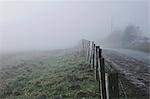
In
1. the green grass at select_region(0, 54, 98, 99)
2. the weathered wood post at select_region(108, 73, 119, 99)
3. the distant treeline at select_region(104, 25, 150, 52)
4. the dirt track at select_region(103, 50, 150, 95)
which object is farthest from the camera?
the distant treeline at select_region(104, 25, 150, 52)

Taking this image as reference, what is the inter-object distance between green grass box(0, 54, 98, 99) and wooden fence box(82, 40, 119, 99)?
0.10 metres

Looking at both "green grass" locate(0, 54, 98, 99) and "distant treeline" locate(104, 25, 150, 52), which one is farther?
"distant treeline" locate(104, 25, 150, 52)

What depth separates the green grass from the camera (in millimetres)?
3014

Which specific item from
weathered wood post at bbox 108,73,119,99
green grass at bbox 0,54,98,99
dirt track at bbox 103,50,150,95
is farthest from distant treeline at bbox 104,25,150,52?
weathered wood post at bbox 108,73,119,99

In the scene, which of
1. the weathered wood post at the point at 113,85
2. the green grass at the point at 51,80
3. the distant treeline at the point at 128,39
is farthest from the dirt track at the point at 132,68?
the weathered wood post at the point at 113,85

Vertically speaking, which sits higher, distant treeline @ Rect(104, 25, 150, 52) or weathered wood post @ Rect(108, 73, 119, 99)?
distant treeline @ Rect(104, 25, 150, 52)

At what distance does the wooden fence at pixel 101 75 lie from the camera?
2.07 meters

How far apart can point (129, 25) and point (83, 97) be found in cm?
126

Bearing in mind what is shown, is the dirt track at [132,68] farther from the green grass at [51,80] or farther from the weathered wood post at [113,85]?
the weathered wood post at [113,85]

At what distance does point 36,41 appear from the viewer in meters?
3.34

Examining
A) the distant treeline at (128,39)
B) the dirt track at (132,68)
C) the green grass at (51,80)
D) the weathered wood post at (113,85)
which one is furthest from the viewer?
the distant treeline at (128,39)

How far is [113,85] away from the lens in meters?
2.08

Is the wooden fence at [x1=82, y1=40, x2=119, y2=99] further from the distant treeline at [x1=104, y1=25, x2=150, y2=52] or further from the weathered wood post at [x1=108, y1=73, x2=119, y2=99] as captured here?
the distant treeline at [x1=104, y1=25, x2=150, y2=52]

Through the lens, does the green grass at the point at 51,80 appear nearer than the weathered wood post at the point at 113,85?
No
